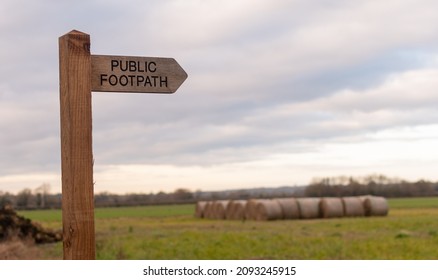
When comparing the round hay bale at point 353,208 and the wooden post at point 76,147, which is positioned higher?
the wooden post at point 76,147

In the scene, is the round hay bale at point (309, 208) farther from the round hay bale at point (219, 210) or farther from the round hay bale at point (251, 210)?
the round hay bale at point (219, 210)

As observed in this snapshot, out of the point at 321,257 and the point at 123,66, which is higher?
the point at 123,66

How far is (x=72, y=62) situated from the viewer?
12.0ft

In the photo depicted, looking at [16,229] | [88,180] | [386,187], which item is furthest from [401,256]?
[386,187]

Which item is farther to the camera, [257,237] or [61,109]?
[257,237]

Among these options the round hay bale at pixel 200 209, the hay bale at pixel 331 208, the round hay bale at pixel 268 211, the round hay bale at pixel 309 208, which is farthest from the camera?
the round hay bale at pixel 200 209

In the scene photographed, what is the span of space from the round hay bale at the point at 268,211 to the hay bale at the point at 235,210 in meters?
1.24

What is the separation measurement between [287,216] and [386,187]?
136ft

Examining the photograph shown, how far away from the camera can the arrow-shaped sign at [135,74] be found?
3715 mm

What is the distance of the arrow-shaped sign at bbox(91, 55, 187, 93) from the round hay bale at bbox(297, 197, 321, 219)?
2375 cm

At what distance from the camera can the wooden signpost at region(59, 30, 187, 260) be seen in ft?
11.9

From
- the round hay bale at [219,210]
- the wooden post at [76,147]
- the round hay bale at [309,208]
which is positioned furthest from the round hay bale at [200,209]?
the wooden post at [76,147]

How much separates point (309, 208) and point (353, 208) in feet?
6.78

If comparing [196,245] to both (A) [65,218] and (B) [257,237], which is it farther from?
(A) [65,218]
